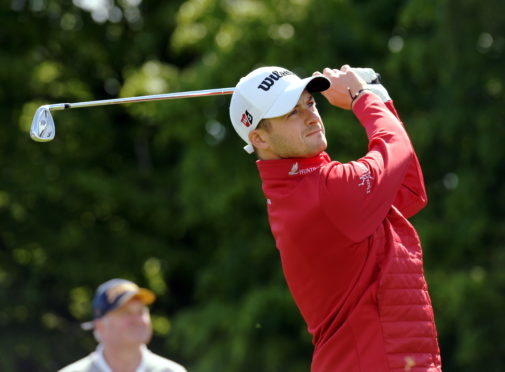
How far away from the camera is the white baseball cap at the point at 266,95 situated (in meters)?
3.29

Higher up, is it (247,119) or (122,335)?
(247,119)

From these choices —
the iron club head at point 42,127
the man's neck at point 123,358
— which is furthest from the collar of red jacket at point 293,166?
the man's neck at point 123,358

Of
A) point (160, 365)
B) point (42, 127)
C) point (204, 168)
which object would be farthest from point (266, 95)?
point (204, 168)

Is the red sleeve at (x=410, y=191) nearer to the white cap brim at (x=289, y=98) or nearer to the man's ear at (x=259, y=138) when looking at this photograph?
the white cap brim at (x=289, y=98)

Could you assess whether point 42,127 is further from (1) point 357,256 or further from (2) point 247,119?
(1) point 357,256

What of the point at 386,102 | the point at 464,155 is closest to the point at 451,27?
the point at 464,155

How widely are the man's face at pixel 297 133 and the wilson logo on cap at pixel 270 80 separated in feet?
0.33

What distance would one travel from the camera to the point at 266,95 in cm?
332

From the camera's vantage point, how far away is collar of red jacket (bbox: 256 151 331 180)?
326 centimetres

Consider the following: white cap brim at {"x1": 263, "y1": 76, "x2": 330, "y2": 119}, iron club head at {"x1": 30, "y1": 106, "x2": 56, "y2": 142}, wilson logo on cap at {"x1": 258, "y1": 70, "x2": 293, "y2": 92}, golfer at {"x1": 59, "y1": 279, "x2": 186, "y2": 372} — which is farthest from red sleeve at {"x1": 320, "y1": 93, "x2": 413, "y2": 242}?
golfer at {"x1": 59, "y1": 279, "x2": 186, "y2": 372}

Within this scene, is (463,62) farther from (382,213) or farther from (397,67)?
(382,213)

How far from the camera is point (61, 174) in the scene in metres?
15.4

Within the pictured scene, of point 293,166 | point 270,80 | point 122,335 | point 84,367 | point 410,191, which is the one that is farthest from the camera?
point 122,335

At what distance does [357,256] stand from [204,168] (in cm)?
984
